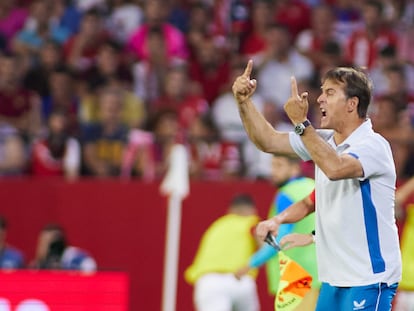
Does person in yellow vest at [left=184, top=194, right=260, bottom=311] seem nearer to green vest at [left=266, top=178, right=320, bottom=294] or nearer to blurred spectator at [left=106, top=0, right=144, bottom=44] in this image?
green vest at [left=266, top=178, right=320, bottom=294]

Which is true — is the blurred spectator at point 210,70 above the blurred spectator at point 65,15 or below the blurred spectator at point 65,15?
below

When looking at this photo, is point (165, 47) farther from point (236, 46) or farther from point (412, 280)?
point (412, 280)

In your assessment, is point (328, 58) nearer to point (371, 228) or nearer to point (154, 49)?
point (154, 49)

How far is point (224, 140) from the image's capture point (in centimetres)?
1478

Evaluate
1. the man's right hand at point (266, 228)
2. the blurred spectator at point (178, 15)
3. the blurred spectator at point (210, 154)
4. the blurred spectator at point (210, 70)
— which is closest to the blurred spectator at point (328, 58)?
the blurred spectator at point (210, 70)

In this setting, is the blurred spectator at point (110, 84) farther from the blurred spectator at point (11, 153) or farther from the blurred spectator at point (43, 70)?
the blurred spectator at point (11, 153)

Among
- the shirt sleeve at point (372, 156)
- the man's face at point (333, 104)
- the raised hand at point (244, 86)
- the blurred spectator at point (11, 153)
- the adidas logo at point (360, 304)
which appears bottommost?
the adidas logo at point (360, 304)

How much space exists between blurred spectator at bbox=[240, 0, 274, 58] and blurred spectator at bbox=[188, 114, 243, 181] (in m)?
1.49

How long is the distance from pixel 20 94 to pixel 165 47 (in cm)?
190

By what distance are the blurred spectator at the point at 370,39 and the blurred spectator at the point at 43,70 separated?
3484mm

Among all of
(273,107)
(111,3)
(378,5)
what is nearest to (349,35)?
(378,5)

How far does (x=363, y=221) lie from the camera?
7.46 m

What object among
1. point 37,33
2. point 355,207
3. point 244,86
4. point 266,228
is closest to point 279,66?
point 37,33

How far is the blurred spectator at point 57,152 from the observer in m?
14.8
